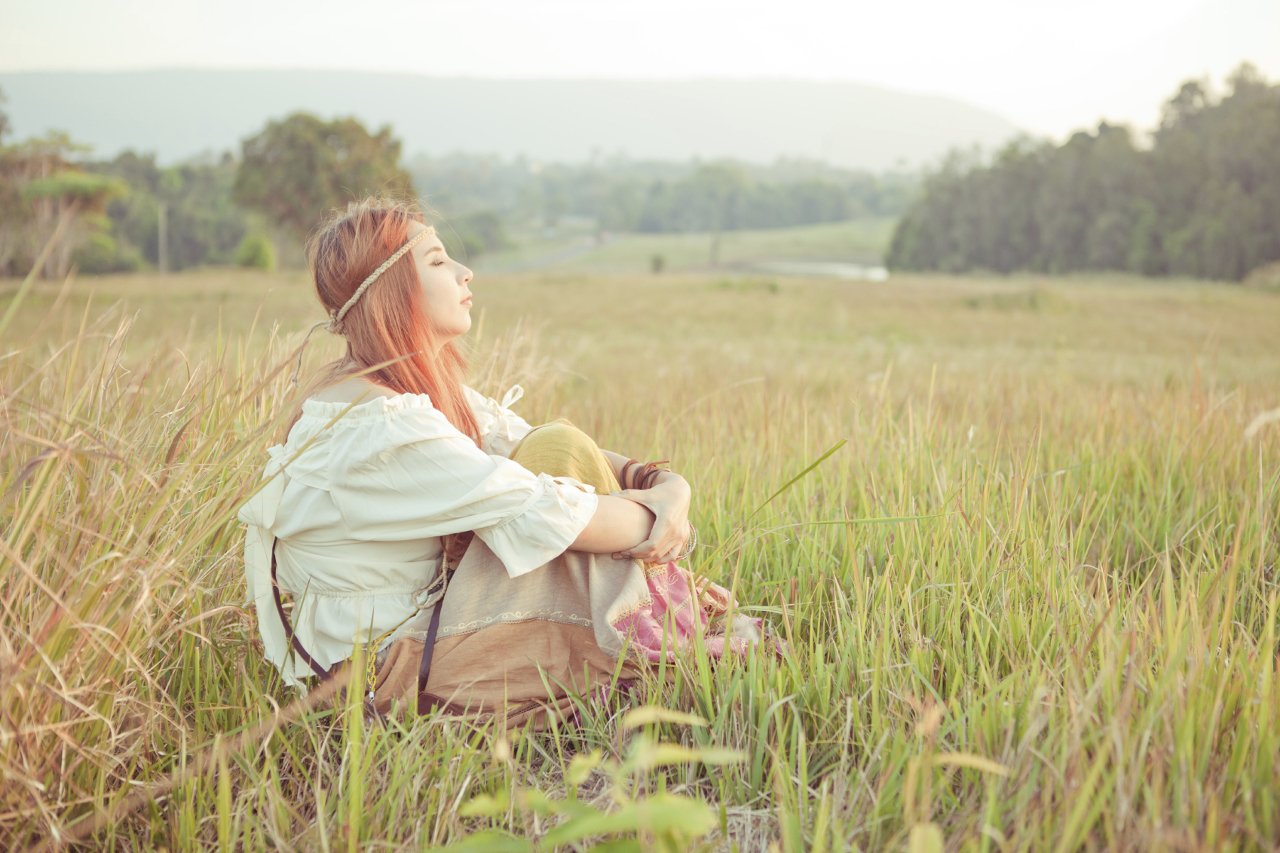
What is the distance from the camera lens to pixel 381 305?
214 centimetres

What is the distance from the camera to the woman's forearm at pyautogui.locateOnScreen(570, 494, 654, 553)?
1956 mm

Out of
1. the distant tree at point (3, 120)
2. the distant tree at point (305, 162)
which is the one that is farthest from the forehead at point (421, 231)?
the distant tree at point (305, 162)

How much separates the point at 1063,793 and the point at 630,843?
2.30 feet

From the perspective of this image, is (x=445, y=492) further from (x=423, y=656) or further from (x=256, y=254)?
(x=256, y=254)

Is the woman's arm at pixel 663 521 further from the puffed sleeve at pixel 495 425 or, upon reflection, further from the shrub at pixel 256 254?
the shrub at pixel 256 254

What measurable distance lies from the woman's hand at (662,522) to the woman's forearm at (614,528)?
0.8 inches

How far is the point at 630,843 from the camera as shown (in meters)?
1.24

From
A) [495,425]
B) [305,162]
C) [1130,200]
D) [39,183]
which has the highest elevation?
[1130,200]

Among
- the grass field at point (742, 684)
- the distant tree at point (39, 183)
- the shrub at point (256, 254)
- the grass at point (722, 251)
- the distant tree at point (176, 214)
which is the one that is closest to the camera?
the grass field at point (742, 684)

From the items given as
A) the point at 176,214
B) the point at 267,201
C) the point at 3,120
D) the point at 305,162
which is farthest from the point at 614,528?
the point at 176,214

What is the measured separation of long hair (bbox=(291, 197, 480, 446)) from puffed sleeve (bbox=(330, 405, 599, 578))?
0.28 meters

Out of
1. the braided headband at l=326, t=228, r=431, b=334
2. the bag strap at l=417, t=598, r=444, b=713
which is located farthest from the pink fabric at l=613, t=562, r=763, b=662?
the braided headband at l=326, t=228, r=431, b=334

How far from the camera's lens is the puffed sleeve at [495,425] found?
2525 millimetres

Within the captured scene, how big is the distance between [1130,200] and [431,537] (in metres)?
51.8
